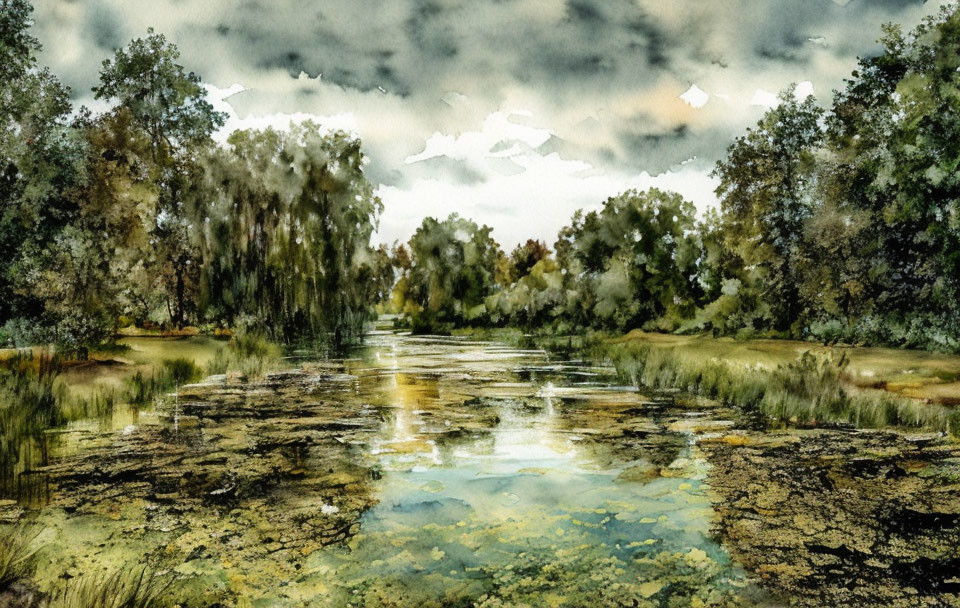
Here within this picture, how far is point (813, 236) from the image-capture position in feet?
47.2

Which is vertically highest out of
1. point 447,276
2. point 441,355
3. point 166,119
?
point 166,119

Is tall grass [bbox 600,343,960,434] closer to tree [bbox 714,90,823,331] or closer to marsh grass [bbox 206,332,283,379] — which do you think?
tree [bbox 714,90,823,331]

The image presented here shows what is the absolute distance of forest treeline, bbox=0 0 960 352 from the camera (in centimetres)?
1063

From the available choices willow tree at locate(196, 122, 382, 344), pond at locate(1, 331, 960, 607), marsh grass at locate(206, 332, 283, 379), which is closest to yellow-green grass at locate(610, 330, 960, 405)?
pond at locate(1, 331, 960, 607)

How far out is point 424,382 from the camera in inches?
456

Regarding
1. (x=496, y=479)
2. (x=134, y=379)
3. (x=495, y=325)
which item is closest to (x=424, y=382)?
(x=134, y=379)

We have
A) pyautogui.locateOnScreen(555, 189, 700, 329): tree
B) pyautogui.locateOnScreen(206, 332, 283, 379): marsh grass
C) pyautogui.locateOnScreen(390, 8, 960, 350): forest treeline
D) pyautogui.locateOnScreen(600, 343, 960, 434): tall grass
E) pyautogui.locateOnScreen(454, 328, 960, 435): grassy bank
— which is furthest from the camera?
pyautogui.locateOnScreen(555, 189, 700, 329): tree

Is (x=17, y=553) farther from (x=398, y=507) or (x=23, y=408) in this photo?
(x=23, y=408)

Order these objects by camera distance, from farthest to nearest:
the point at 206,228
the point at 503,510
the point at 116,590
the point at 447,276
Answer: the point at 447,276 < the point at 206,228 < the point at 503,510 < the point at 116,590

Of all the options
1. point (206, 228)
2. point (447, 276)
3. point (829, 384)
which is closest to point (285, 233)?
point (206, 228)

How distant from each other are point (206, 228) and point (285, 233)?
1407mm

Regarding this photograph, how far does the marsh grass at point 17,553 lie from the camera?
268 cm

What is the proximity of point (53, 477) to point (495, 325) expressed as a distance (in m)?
35.9

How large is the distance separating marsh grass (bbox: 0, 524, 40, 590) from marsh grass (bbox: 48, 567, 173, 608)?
0.17 metres
